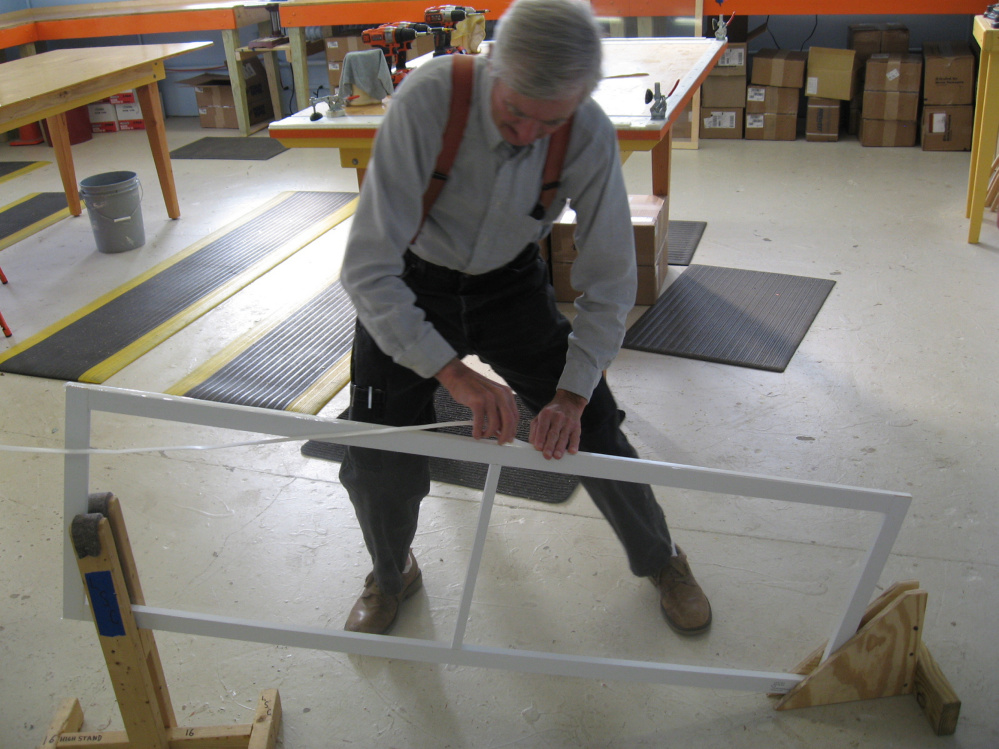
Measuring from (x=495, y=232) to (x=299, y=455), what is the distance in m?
1.36

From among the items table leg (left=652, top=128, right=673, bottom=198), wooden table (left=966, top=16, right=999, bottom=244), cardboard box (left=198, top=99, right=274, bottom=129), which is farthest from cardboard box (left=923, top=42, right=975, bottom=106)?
cardboard box (left=198, top=99, right=274, bottom=129)

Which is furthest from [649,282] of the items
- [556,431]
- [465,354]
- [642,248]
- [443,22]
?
[556,431]

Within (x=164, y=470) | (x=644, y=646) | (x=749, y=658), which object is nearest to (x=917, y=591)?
(x=749, y=658)

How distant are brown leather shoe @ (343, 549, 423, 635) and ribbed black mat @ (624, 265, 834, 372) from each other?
147 cm

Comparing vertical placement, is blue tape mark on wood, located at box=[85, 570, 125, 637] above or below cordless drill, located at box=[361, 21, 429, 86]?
below

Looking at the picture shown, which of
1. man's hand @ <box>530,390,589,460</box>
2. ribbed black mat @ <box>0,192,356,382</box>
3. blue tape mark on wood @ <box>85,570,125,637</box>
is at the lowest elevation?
ribbed black mat @ <box>0,192,356,382</box>

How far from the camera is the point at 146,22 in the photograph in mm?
6008

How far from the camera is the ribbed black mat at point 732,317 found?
2.99 m

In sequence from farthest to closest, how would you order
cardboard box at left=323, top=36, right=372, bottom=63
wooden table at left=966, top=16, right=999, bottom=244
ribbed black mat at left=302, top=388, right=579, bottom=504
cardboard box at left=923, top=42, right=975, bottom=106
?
cardboard box at left=323, top=36, right=372, bottom=63 → cardboard box at left=923, top=42, right=975, bottom=106 → wooden table at left=966, top=16, right=999, bottom=244 → ribbed black mat at left=302, top=388, right=579, bottom=504

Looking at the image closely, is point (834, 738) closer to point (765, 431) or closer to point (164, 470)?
point (765, 431)

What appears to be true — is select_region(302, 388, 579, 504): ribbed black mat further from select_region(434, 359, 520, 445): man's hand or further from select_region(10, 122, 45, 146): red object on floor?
select_region(10, 122, 45, 146): red object on floor

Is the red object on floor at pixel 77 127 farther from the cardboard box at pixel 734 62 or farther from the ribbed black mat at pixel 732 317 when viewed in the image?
the ribbed black mat at pixel 732 317

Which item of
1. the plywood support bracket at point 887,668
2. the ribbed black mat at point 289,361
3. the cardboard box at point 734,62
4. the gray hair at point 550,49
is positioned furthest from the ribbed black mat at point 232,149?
the plywood support bracket at point 887,668

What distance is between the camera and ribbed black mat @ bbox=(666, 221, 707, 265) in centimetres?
376
